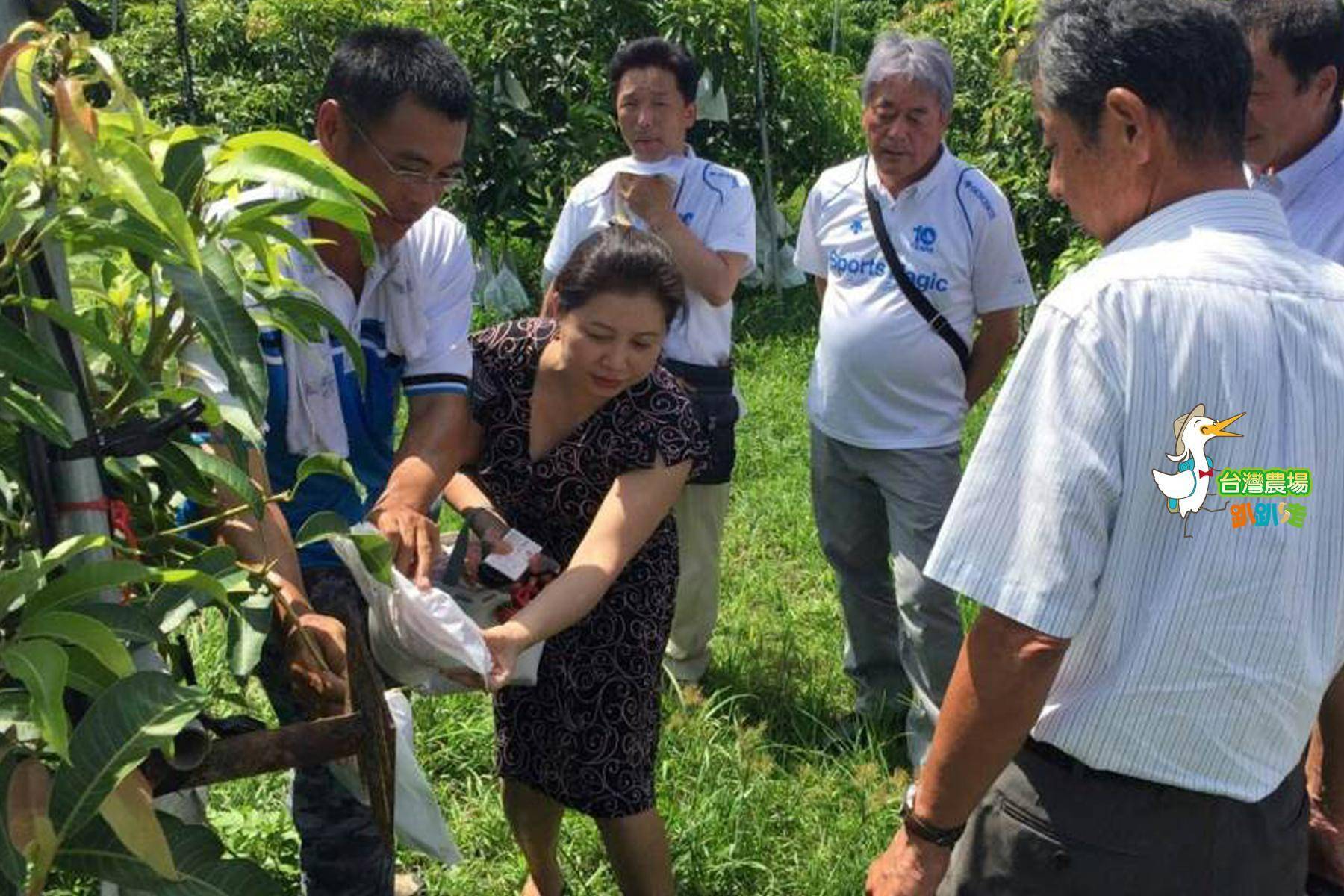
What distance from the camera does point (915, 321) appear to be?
3.70m

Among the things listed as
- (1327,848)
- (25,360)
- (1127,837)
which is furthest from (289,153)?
(1327,848)

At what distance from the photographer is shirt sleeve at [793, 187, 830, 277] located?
4000 mm

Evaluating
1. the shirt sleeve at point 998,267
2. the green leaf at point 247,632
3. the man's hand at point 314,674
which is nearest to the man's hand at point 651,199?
the shirt sleeve at point 998,267

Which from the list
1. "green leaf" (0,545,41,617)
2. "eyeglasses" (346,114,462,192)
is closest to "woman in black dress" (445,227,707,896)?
"eyeglasses" (346,114,462,192)

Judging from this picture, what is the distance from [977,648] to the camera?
1.80 m

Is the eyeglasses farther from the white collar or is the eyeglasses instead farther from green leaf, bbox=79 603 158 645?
the white collar

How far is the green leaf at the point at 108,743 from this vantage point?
4.36 feet

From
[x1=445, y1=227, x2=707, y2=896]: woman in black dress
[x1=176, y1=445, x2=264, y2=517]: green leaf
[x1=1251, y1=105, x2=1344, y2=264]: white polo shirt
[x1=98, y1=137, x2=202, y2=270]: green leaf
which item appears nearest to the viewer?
[x1=98, y1=137, x2=202, y2=270]: green leaf

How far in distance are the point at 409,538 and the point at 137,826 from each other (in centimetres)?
126

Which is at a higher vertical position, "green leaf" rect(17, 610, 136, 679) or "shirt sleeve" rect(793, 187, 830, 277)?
"green leaf" rect(17, 610, 136, 679)

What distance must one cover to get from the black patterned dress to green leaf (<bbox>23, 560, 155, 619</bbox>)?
1494 mm

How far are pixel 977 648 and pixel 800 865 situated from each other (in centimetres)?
177

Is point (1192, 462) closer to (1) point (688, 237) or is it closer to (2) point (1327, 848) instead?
(2) point (1327, 848)

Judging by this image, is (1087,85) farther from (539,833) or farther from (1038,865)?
(539,833)
